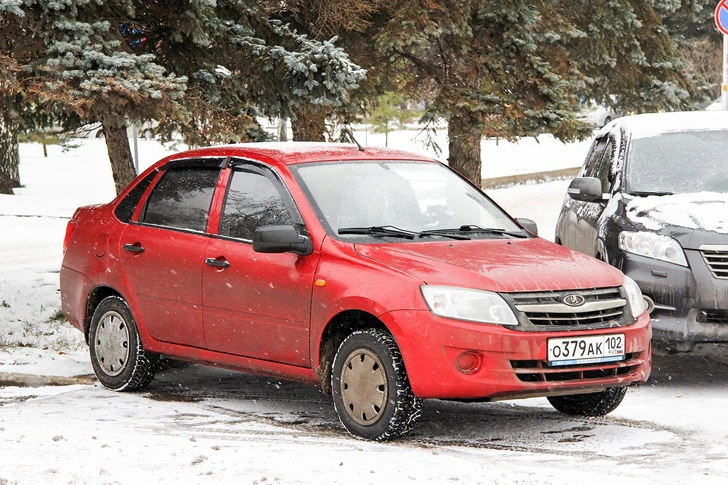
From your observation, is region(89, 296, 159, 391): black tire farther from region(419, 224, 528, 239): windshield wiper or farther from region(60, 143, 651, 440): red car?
region(419, 224, 528, 239): windshield wiper

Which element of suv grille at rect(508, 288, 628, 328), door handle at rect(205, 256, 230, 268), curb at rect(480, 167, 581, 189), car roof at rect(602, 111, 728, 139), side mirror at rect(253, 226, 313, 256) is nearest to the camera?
suv grille at rect(508, 288, 628, 328)

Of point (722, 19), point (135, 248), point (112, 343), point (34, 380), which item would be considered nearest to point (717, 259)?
point (135, 248)

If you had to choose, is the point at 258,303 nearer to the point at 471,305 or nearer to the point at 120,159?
the point at 471,305

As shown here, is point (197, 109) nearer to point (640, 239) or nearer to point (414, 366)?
point (640, 239)

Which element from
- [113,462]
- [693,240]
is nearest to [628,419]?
[693,240]

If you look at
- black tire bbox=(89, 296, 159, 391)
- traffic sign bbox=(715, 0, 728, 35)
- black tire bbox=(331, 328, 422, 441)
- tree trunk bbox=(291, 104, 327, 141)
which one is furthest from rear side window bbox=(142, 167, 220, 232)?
traffic sign bbox=(715, 0, 728, 35)

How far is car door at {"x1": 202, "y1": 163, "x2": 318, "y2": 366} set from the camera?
7.04m

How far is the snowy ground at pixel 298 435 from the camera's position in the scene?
561 centimetres

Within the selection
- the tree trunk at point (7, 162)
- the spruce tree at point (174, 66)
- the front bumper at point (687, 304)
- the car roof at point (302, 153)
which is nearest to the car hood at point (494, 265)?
the car roof at point (302, 153)

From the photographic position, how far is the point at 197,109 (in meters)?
12.0

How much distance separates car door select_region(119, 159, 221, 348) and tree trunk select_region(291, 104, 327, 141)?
13.3ft

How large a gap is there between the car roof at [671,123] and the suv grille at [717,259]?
1794 mm

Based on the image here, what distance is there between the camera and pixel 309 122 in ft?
48.8

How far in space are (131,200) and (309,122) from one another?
21.1 feet
